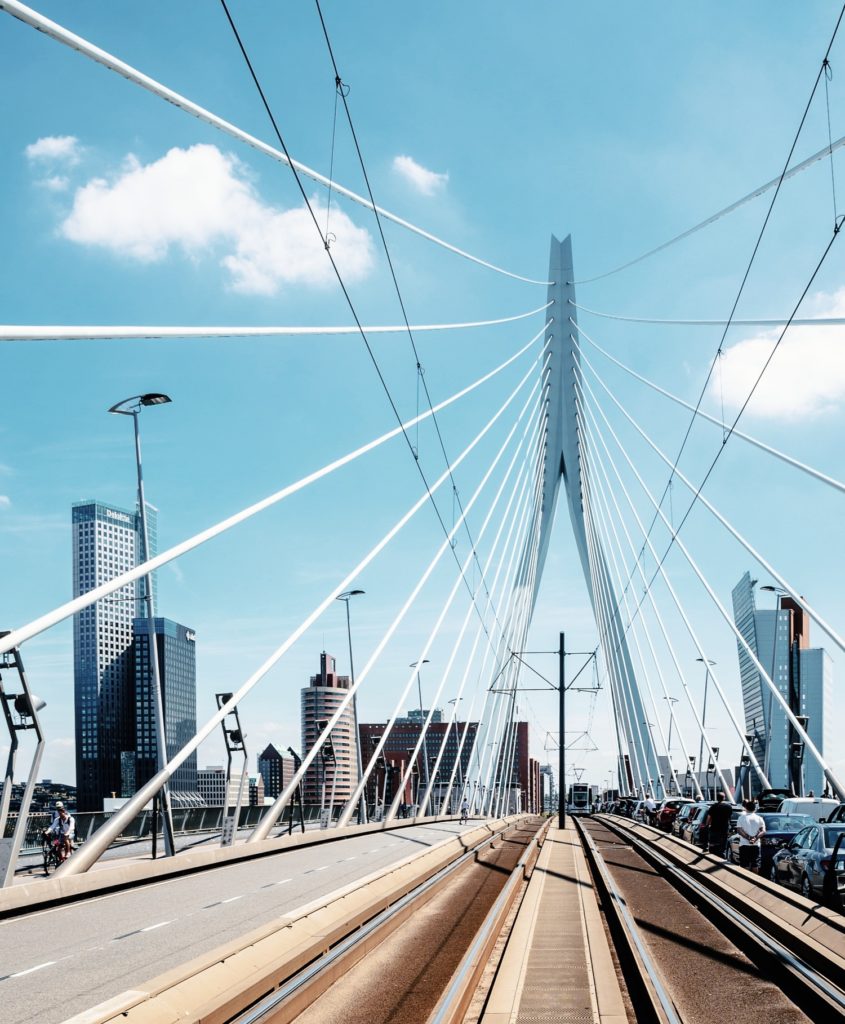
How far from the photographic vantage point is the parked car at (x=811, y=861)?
1508 centimetres

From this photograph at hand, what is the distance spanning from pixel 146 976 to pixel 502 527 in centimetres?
3101

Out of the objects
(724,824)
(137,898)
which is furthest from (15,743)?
(724,824)

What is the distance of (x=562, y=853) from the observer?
92.0ft

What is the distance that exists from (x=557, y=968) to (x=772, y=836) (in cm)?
1202

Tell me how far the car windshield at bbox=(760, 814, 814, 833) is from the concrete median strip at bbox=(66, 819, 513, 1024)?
1110 centimetres

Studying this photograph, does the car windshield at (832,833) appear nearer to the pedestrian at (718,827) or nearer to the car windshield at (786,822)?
the car windshield at (786,822)

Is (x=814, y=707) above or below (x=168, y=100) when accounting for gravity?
below

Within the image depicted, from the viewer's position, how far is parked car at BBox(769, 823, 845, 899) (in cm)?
1508

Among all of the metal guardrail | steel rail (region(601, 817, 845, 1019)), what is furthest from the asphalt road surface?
the metal guardrail

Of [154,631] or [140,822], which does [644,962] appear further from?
[140,822]

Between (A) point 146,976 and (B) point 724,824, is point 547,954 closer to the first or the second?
(A) point 146,976

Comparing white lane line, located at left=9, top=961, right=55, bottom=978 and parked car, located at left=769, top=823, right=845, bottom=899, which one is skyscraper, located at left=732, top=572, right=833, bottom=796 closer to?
parked car, located at left=769, top=823, right=845, bottom=899

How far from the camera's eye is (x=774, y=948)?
449 inches

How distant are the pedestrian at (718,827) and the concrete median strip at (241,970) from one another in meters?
10.8
